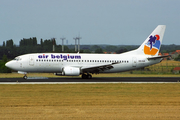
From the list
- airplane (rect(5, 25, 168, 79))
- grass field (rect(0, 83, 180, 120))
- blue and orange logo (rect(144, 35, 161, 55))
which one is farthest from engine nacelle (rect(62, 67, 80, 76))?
grass field (rect(0, 83, 180, 120))

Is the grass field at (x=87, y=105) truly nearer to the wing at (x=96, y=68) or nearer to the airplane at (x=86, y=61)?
the airplane at (x=86, y=61)

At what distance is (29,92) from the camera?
25641 millimetres

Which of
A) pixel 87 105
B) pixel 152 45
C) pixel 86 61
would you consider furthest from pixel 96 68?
pixel 87 105

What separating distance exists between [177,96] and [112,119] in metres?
10.6

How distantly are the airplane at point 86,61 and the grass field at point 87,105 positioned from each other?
1432 centimetres

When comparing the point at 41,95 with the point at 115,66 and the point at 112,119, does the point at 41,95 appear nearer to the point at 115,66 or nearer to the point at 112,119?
the point at 112,119

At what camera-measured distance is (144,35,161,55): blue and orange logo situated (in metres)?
44.1

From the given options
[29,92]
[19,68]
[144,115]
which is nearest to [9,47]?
[19,68]

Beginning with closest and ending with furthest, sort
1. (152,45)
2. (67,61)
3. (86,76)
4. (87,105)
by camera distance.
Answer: (87,105) < (67,61) < (86,76) < (152,45)

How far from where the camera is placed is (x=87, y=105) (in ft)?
64.5

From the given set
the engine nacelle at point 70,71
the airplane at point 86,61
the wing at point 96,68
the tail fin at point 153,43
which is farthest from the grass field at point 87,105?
the tail fin at point 153,43

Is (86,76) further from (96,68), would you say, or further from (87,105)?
(87,105)

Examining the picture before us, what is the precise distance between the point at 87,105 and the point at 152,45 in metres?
26.7

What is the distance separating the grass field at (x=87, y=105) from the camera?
53.9 ft
